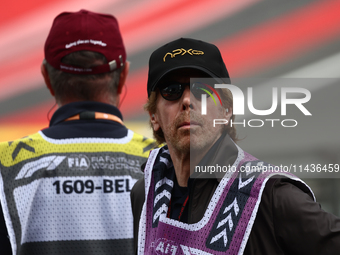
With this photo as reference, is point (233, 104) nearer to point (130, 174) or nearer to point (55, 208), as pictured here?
point (130, 174)

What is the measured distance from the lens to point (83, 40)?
2.07m

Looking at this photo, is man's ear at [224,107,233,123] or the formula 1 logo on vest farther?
the formula 1 logo on vest

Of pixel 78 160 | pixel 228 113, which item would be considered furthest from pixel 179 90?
pixel 78 160

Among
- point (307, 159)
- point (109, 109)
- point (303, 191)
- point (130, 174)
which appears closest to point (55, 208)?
point (130, 174)

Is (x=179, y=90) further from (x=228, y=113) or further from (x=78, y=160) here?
(x=78, y=160)

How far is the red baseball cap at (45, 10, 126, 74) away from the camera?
206cm

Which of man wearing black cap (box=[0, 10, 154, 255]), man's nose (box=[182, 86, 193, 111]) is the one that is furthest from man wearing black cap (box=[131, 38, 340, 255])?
man wearing black cap (box=[0, 10, 154, 255])

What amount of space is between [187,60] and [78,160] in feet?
2.46

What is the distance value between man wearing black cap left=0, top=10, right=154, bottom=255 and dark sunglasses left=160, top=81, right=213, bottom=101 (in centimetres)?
54

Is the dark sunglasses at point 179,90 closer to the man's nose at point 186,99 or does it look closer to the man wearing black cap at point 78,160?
the man's nose at point 186,99

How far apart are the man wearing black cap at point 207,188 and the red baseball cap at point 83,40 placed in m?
0.47

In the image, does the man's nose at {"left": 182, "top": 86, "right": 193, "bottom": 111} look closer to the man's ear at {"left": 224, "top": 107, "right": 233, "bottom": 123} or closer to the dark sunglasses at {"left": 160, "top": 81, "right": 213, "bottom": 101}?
the dark sunglasses at {"left": 160, "top": 81, "right": 213, "bottom": 101}

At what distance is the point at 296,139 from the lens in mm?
3590

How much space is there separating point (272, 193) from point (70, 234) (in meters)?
0.99
